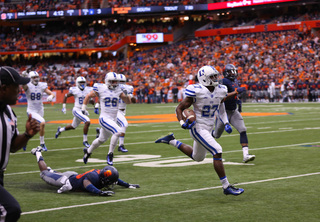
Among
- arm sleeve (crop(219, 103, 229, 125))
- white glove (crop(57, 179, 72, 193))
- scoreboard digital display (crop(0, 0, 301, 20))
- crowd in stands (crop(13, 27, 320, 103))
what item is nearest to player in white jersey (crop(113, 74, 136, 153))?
arm sleeve (crop(219, 103, 229, 125))

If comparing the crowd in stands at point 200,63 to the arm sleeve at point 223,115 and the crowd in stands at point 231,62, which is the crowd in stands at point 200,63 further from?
the arm sleeve at point 223,115

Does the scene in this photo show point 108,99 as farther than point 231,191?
Yes

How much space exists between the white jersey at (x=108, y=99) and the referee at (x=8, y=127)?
6884 millimetres

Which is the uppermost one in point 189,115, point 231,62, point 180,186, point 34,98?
point 231,62

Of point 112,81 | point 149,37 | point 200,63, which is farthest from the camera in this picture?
point 149,37

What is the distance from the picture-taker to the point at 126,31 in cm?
5838

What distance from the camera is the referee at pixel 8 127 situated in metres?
4.42

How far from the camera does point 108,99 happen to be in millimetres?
11734

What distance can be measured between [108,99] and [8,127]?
280 inches

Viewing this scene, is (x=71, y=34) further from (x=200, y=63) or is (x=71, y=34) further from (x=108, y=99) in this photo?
(x=108, y=99)

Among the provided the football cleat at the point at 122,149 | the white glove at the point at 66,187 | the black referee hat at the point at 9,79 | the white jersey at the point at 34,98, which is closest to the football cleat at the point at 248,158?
the football cleat at the point at 122,149

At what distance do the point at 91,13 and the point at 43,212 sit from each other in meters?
51.3

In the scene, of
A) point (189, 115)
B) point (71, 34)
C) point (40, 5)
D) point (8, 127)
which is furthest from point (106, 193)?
point (40, 5)

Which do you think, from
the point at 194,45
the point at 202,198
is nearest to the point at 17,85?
the point at 202,198
